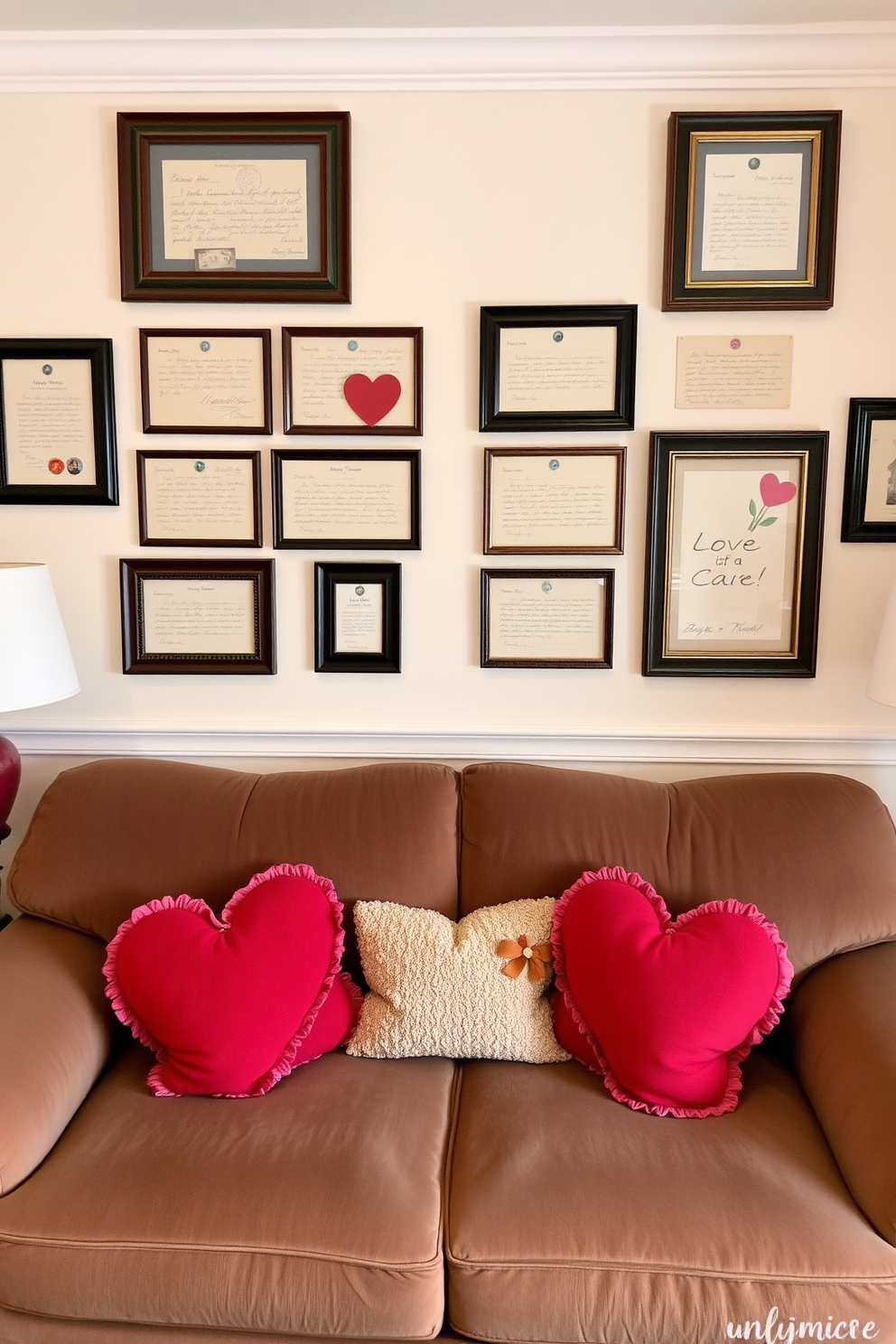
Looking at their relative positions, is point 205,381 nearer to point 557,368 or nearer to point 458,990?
point 557,368

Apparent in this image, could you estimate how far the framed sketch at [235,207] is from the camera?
77.5 inches

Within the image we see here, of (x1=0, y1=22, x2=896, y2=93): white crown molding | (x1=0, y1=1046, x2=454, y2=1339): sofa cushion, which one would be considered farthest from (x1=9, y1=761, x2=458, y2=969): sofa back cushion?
(x1=0, y1=22, x2=896, y2=93): white crown molding

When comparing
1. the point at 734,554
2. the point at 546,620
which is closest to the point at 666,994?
the point at 546,620

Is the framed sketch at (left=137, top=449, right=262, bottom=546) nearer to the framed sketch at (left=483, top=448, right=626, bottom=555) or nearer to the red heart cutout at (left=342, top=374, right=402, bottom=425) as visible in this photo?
the red heart cutout at (left=342, top=374, right=402, bottom=425)

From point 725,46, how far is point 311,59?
0.87 m

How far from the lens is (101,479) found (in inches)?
82.2

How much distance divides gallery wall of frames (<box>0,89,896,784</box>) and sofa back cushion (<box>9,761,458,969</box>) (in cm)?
29

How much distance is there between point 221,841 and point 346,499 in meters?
0.80

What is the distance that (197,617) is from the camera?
2.14m

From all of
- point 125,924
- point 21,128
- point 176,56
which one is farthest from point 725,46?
point 125,924

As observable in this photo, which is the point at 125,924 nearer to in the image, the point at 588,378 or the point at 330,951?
the point at 330,951

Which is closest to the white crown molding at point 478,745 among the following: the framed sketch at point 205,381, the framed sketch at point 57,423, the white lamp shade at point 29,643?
the white lamp shade at point 29,643

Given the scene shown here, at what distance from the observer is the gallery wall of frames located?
1.97 meters

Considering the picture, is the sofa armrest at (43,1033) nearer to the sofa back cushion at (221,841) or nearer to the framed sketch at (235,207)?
the sofa back cushion at (221,841)
